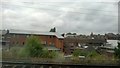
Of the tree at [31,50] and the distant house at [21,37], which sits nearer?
the distant house at [21,37]

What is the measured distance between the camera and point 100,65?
2.40m

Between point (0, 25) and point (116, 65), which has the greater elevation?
point (0, 25)

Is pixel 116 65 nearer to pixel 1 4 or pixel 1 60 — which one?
pixel 1 60

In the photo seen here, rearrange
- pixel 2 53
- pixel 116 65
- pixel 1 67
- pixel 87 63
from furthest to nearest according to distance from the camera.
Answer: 1. pixel 87 63
2. pixel 116 65
3. pixel 2 53
4. pixel 1 67

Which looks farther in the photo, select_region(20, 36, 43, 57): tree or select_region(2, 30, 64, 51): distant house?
select_region(20, 36, 43, 57): tree

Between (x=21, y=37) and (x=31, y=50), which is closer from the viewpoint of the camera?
(x=31, y=50)

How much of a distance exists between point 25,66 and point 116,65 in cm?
109

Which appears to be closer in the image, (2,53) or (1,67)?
(1,67)

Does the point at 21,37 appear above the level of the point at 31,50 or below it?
above

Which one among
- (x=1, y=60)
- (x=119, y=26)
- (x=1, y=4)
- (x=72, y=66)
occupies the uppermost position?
(x=1, y=4)

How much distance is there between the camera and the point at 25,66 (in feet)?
7.09

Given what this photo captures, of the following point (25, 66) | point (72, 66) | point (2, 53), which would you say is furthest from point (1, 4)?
point (72, 66)

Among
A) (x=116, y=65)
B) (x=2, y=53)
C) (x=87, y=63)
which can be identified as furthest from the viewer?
(x=87, y=63)

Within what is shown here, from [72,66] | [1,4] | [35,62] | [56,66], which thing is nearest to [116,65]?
[72,66]
